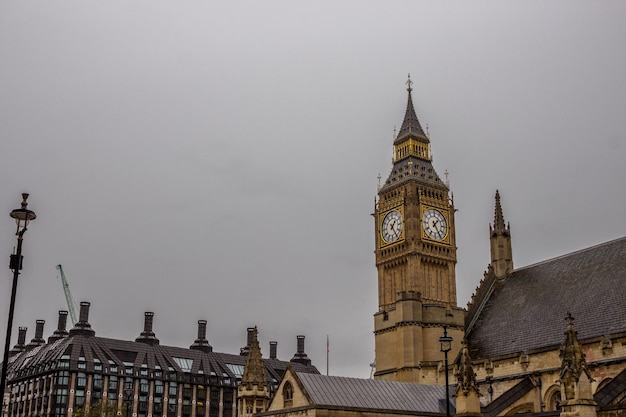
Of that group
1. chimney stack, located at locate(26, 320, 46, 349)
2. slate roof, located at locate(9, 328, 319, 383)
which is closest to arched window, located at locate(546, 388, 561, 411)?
slate roof, located at locate(9, 328, 319, 383)

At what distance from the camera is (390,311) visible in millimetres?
63719

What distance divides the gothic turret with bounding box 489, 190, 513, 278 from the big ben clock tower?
3.71m

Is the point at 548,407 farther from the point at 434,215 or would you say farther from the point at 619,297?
the point at 434,215

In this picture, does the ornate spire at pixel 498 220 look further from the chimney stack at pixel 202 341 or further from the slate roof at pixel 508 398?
the chimney stack at pixel 202 341

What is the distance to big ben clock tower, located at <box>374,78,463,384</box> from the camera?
61.2m

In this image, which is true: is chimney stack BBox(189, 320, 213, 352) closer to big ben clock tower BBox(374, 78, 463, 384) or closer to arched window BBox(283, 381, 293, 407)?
big ben clock tower BBox(374, 78, 463, 384)

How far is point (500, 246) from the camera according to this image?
222ft

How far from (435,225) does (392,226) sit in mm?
3791

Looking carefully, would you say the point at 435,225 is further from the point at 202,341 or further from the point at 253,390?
the point at 202,341

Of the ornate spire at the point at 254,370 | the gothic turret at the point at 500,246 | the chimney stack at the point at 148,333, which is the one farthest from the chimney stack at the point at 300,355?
the ornate spire at the point at 254,370

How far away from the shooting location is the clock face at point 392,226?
67125 mm

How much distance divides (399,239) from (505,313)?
11523mm

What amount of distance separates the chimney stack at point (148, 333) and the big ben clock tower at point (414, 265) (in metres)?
68.6

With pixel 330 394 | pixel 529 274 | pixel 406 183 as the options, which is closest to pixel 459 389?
pixel 330 394
